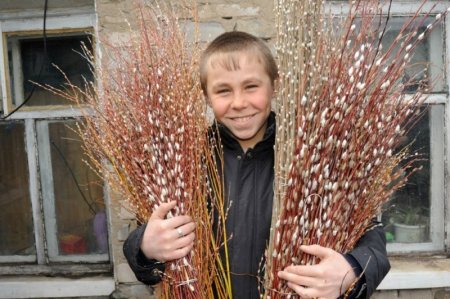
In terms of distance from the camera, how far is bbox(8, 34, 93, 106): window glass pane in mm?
2871

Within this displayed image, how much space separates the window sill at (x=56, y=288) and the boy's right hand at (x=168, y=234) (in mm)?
1523

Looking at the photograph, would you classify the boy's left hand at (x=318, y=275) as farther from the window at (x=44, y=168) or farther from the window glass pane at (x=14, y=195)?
the window glass pane at (x=14, y=195)

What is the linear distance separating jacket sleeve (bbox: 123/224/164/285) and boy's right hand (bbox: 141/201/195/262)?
5cm

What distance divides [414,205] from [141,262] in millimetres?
1973

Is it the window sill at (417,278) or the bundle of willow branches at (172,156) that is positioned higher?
the bundle of willow branches at (172,156)

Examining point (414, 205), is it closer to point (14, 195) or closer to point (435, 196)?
point (435, 196)

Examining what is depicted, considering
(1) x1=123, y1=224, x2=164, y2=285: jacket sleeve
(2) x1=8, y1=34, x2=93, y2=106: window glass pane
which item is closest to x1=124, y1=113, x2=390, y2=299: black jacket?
(1) x1=123, y1=224, x2=164, y2=285: jacket sleeve

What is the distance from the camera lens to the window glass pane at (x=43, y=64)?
9.42ft

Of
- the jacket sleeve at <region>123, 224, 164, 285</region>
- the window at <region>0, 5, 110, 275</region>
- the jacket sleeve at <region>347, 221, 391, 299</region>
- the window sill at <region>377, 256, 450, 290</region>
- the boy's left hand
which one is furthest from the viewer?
the window at <region>0, 5, 110, 275</region>

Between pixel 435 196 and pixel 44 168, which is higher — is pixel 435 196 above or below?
below

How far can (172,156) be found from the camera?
1.29 m

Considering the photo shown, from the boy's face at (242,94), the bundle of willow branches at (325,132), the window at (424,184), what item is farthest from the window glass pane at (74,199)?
the bundle of willow branches at (325,132)

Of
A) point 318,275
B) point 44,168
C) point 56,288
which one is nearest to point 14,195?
point 44,168

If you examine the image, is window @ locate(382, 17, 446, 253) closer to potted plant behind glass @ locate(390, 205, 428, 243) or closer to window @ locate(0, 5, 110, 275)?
potted plant behind glass @ locate(390, 205, 428, 243)
